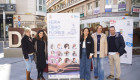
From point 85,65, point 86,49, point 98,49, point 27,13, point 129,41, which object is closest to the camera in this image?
point 86,49

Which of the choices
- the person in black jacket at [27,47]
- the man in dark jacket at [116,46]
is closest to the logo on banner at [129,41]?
the man in dark jacket at [116,46]

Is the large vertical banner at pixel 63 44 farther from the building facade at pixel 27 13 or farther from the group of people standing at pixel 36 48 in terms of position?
the building facade at pixel 27 13

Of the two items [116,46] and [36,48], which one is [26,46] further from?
[116,46]

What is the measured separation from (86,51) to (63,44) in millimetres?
790

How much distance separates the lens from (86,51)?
4062 mm

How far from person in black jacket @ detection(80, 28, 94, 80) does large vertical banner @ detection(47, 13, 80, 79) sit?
29cm

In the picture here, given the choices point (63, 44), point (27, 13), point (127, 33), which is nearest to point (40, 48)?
point (63, 44)

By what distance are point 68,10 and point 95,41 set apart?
30994mm

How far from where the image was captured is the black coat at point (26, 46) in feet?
12.9

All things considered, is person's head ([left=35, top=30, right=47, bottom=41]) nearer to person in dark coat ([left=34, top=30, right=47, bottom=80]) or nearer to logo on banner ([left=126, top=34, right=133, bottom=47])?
person in dark coat ([left=34, top=30, right=47, bottom=80])

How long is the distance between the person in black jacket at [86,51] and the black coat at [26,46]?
166cm

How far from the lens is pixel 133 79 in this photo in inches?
175

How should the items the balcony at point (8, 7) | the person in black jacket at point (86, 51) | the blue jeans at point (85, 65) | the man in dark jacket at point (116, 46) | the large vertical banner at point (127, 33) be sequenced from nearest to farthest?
the person in black jacket at point (86, 51), the blue jeans at point (85, 65), the man in dark jacket at point (116, 46), the large vertical banner at point (127, 33), the balcony at point (8, 7)

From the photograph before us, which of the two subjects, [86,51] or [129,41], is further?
[129,41]
